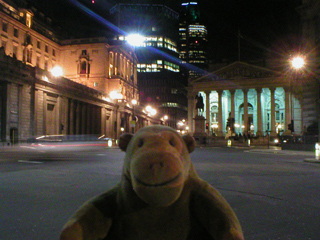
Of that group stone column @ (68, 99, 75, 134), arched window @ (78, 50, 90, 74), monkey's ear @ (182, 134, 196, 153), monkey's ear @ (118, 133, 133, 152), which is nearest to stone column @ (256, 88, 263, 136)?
arched window @ (78, 50, 90, 74)

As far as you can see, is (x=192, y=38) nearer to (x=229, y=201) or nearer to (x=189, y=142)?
(x=229, y=201)

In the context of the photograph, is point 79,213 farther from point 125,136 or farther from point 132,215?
point 125,136

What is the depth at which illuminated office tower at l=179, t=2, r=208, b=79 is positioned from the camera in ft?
568

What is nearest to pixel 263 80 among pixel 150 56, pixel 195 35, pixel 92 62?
pixel 92 62

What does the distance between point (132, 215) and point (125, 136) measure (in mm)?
603

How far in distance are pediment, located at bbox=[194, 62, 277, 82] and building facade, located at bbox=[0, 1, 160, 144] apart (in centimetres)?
2303

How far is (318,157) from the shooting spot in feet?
50.5

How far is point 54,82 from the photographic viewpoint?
44562 mm

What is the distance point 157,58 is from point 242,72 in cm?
6008

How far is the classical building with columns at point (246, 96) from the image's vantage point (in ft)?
226

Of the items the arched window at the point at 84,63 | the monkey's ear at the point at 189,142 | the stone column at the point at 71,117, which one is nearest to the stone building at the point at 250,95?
the stone column at the point at 71,117

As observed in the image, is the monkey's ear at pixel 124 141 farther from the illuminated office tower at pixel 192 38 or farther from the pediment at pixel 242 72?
the illuminated office tower at pixel 192 38

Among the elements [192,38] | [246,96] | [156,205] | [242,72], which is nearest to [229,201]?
[156,205]

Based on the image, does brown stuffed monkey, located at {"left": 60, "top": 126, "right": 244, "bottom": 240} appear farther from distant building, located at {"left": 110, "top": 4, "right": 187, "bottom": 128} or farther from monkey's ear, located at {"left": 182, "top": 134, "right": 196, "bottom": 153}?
distant building, located at {"left": 110, "top": 4, "right": 187, "bottom": 128}
